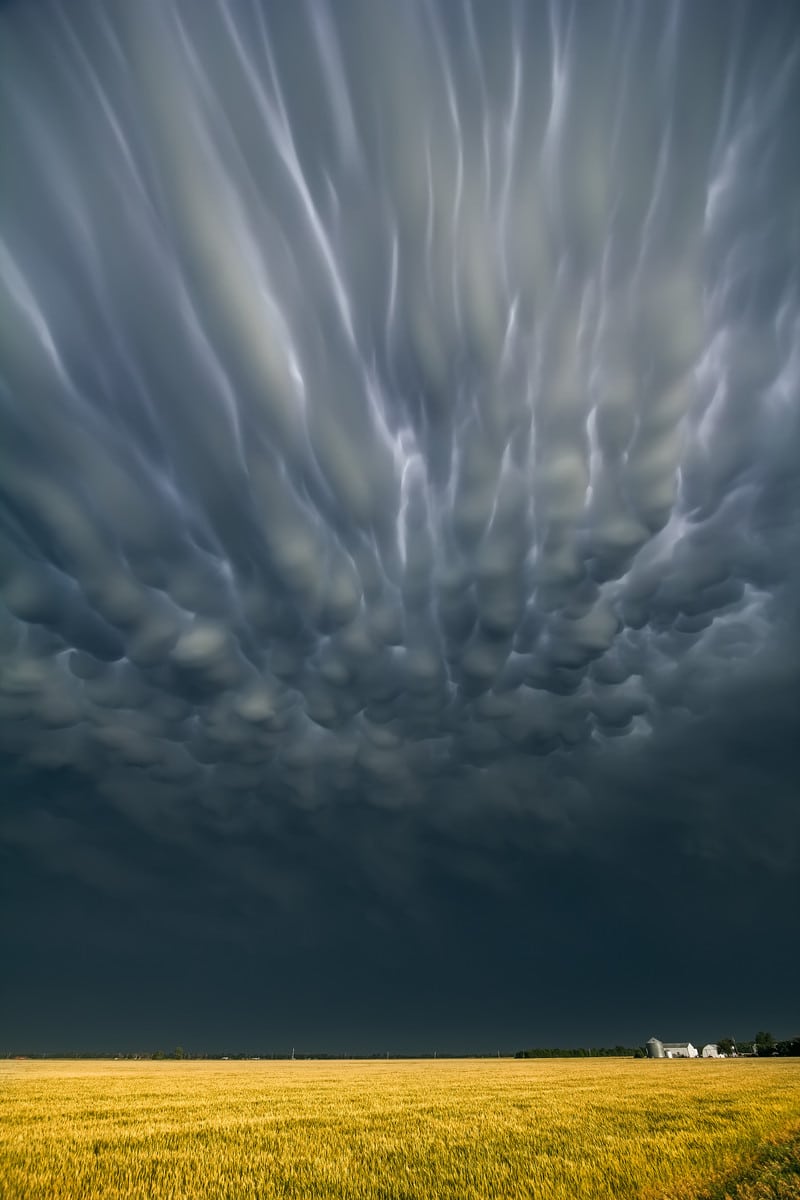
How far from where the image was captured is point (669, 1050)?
15600 cm

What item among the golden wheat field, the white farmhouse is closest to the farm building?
the white farmhouse

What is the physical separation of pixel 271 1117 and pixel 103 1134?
674 cm

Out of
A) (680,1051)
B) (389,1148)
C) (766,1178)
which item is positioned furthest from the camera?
(680,1051)

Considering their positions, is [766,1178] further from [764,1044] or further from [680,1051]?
[764,1044]

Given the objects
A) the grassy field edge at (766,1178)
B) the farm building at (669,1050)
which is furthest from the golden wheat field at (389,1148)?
the farm building at (669,1050)

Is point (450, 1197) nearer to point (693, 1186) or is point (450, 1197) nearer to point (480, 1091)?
point (693, 1186)

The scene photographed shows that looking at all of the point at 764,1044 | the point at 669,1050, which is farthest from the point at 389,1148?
the point at 764,1044

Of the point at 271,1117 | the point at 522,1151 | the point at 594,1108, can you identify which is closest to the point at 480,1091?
the point at 594,1108

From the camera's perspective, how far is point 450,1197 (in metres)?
11.6

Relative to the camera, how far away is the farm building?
15425 cm

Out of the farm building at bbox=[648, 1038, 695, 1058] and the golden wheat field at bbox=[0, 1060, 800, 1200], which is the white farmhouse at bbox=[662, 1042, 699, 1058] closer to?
the farm building at bbox=[648, 1038, 695, 1058]

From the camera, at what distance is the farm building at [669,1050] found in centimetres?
15425

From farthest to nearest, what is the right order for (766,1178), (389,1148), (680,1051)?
(680,1051) → (389,1148) → (766,1178)

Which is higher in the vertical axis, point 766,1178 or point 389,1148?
point 766,1178
